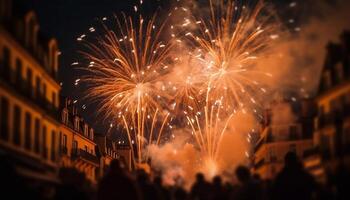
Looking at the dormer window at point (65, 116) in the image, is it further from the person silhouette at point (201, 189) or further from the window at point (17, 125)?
the person silhouette at point (201, 189)

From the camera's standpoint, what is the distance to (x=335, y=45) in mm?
32688

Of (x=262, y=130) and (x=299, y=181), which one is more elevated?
(x=262, y=130)

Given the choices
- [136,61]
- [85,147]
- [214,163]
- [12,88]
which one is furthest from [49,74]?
[85,147]

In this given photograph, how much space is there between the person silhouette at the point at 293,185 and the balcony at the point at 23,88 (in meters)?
13.7

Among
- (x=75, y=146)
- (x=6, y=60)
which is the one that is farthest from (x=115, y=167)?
(x=75, y=146)

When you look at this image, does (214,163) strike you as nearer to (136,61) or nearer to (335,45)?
(136,61)

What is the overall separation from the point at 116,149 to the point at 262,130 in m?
28.4

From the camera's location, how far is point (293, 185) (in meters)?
16.2

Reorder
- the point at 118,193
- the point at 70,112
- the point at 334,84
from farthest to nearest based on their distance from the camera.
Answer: the point at 70,112 → the point at 334,84 → the point at 118,193

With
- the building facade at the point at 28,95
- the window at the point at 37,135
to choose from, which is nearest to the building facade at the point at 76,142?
the building facade at the point at 28,95

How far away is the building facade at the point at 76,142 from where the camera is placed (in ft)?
174

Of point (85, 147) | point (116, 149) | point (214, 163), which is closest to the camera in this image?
point (214, 163)

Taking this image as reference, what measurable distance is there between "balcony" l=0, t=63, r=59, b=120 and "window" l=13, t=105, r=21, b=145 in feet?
2.46

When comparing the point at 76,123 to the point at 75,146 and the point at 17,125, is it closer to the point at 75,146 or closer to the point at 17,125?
the point at 75,146
